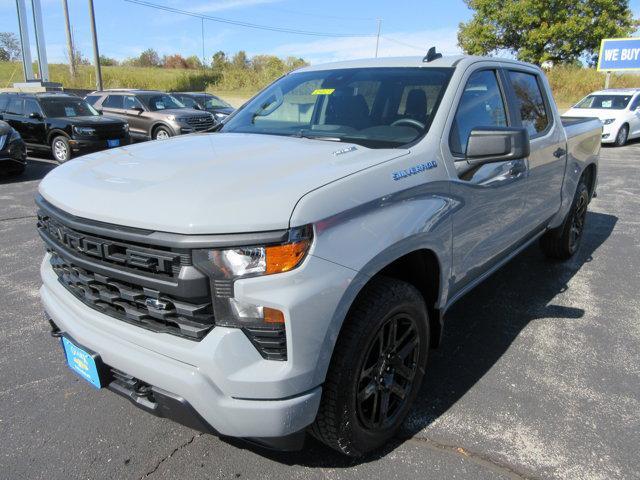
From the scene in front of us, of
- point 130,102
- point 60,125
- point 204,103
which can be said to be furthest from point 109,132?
point 204,103

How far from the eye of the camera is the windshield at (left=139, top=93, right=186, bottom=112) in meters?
14.9

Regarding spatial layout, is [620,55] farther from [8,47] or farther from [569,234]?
[8,47]

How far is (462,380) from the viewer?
3076mm

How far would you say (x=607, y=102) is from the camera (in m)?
15.8

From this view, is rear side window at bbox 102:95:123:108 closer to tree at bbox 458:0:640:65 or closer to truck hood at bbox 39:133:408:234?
truck hood at bbox 39:133:408:234

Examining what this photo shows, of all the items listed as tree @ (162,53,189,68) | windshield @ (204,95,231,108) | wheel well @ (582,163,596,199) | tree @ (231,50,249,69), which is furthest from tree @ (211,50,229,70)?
wheel well @ (582,163,596,199)

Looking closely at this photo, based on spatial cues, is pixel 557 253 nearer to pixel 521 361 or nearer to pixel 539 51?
pixel 521 361

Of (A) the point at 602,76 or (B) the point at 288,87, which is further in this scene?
(A) the point at 602,76

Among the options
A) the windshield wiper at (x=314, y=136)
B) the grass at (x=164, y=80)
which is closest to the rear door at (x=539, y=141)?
the windshield wiper at (x=314, y=136)

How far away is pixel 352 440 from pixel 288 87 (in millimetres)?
2490

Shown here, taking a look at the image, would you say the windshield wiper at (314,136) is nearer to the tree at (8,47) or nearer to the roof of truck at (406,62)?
the roof of truck at (406,62)

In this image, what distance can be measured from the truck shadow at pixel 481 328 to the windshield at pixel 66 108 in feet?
37.1

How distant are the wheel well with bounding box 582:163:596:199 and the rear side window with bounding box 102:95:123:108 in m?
13.7

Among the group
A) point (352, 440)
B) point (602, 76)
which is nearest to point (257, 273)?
point (352, 440)
